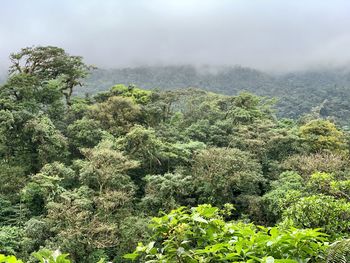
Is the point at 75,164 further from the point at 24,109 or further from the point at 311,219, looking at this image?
the point at 311,219

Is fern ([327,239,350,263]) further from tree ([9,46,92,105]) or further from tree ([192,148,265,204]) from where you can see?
tree ([9,46,92,105])

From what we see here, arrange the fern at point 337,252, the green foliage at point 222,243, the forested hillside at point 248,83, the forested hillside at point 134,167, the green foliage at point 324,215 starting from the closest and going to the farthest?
the green foliage at point 222,243
the fern at point 337,252
the green foliage at point 324,215
the forested hillside at point 134,167
the forested hillside at point 248,83

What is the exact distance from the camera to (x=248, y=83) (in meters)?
108

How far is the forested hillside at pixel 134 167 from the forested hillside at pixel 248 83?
140 feet

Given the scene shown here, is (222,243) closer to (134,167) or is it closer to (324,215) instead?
(324,215)

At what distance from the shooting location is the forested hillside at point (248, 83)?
241 feet

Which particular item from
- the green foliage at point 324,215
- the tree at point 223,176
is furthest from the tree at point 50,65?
the green foliage at point 324,215

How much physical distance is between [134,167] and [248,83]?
94.9 m

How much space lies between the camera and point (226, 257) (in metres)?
2.05

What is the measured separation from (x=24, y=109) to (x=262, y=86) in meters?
90.6

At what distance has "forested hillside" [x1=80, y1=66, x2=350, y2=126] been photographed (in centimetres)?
7338

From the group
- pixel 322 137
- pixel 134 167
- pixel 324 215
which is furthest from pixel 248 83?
pixel 324 215

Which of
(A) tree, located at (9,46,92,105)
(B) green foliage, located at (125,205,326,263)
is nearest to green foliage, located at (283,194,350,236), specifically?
(B) green foliage, located at (125,205,326,263)

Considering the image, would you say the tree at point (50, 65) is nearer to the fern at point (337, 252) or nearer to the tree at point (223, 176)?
the tree at point (223, 176)
